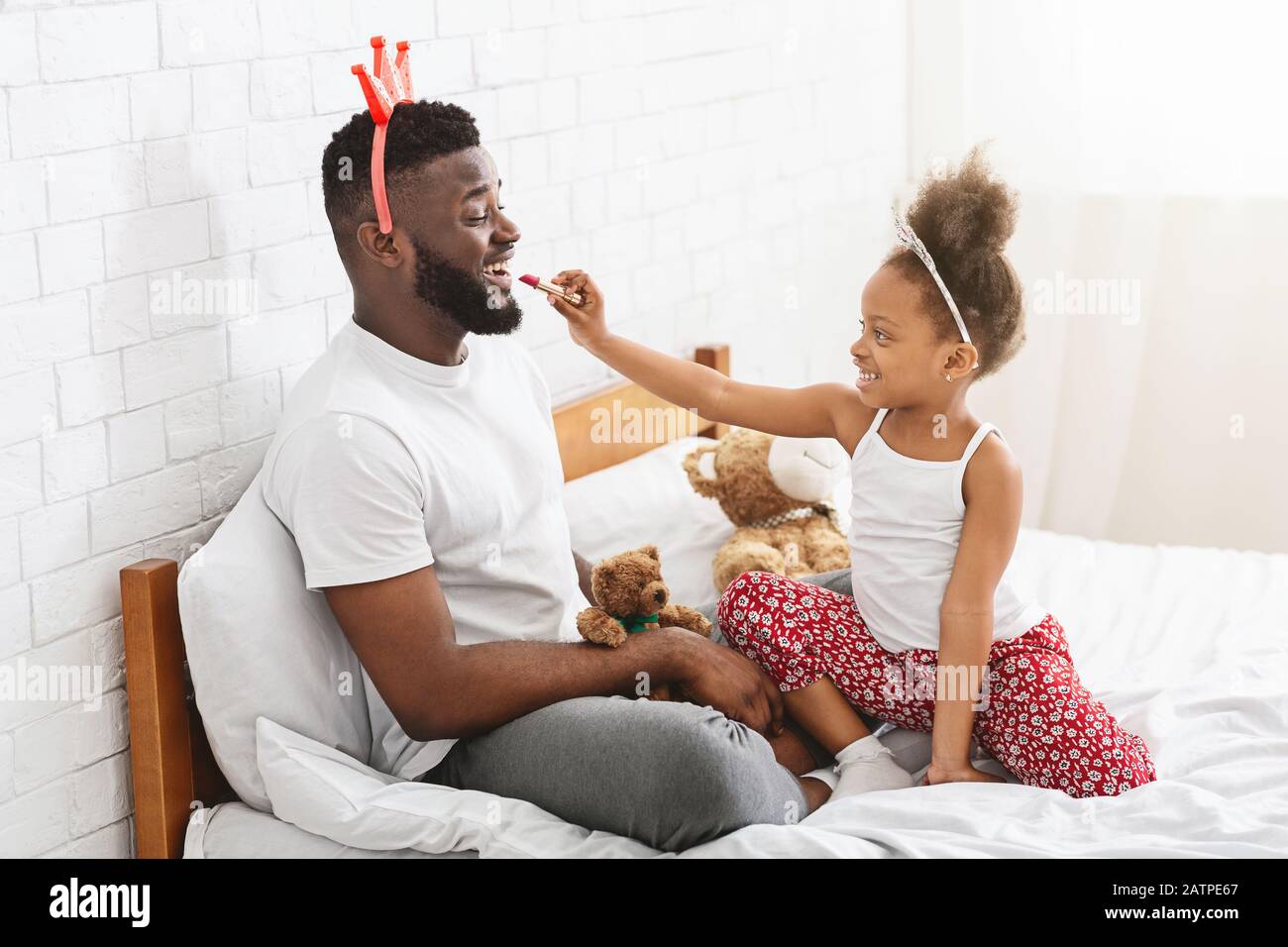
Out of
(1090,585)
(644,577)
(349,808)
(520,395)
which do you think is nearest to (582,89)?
(520,395)

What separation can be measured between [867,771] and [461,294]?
2.48 ft

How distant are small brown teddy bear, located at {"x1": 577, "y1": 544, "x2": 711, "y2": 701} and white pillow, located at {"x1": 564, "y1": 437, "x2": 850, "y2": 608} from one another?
395 millimetres

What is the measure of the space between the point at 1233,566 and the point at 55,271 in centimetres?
184

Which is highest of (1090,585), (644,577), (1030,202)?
(1030,202)

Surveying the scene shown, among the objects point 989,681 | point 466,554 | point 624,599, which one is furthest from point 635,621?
point 989,681

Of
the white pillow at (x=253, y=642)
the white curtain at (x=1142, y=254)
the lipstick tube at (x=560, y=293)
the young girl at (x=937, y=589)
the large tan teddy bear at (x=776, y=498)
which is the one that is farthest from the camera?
the white curtain at (x=1142, y=254)

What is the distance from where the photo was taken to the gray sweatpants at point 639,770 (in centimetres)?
138

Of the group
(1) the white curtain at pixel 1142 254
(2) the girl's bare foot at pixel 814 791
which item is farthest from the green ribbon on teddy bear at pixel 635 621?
(1) the white curtain at pixel 1142 254

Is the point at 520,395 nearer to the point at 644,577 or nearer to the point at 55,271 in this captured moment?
the point at 644,577

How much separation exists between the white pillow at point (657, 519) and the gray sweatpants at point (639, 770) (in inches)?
22.8

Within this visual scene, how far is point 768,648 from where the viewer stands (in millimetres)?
1715

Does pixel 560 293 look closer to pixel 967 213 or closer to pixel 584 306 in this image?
pixel 584 306

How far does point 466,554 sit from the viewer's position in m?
1.60

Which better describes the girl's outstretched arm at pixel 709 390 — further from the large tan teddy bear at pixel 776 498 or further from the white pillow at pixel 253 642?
the white pillow at pixel 253 642
